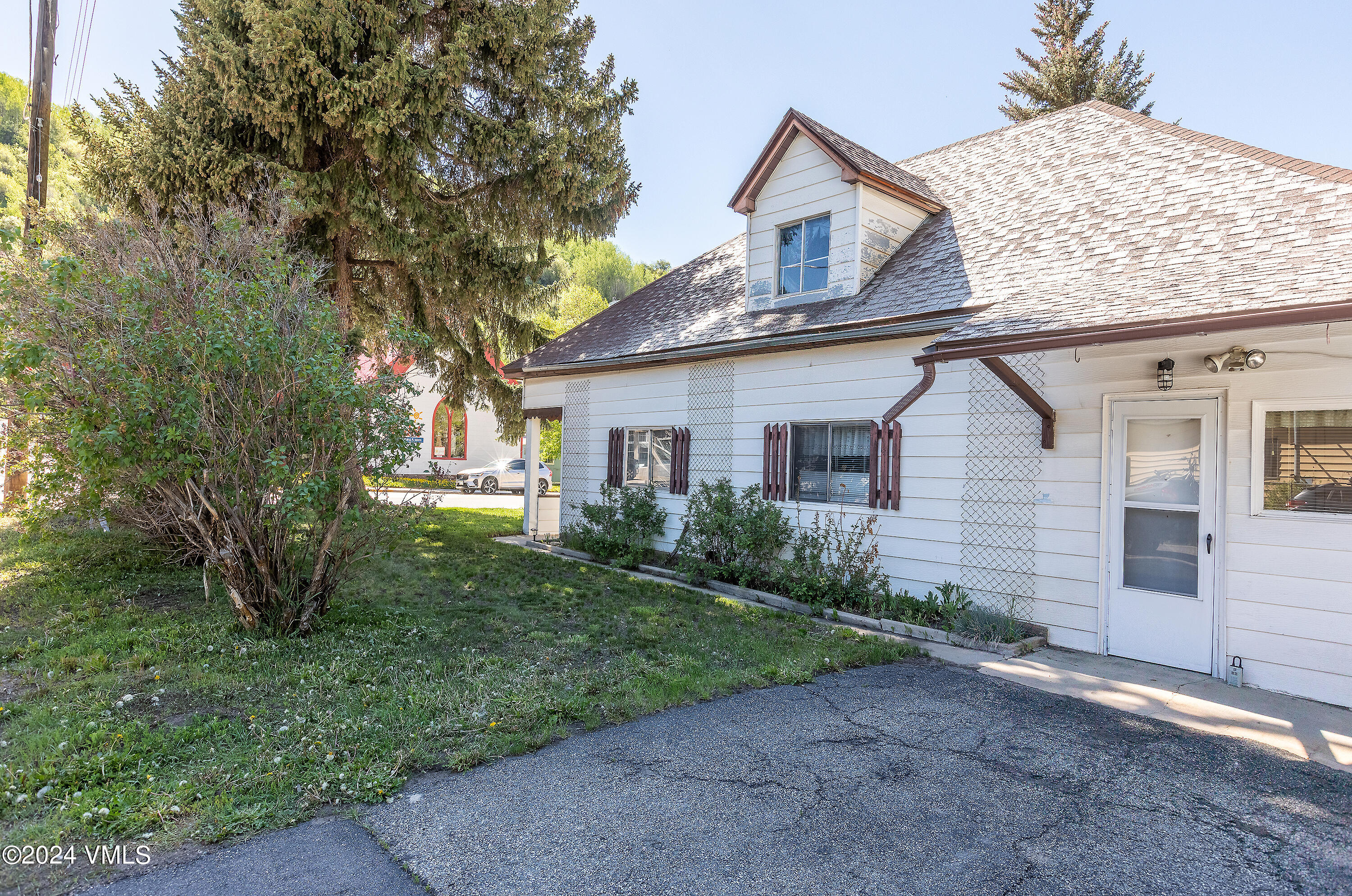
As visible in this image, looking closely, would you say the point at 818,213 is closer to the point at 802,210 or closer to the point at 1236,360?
the point at 802,210

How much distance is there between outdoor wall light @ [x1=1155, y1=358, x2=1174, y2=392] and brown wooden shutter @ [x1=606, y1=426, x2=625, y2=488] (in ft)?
24.2

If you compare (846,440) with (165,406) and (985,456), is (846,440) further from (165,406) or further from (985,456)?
(165,406)

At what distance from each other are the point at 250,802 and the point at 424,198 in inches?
392

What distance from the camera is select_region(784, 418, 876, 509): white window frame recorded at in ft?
26.3

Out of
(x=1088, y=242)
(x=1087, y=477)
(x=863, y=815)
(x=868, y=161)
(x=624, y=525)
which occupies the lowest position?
(x=863, y=815)

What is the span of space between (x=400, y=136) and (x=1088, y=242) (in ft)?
29.2

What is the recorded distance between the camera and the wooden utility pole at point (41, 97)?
32.4 ft

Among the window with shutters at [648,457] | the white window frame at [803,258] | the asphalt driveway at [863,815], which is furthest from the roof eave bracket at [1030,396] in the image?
the window with shutters at [648,457]

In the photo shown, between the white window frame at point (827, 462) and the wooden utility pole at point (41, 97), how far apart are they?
11.0 metres

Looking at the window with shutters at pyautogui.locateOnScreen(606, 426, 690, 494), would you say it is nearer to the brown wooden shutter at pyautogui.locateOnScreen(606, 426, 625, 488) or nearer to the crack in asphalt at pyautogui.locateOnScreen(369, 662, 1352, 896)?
the brown wooden shutter at pyautogui.locateOnScreen(606, 426, 625, 488)

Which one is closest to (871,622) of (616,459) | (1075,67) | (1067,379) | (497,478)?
(1067,379)

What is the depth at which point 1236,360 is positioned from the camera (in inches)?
208

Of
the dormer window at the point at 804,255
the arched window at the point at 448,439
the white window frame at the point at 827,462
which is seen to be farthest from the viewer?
the arched window at the point at 448,439

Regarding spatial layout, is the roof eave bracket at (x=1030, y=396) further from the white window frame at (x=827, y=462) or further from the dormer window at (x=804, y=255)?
the dormer window at (x=804, y=255)
